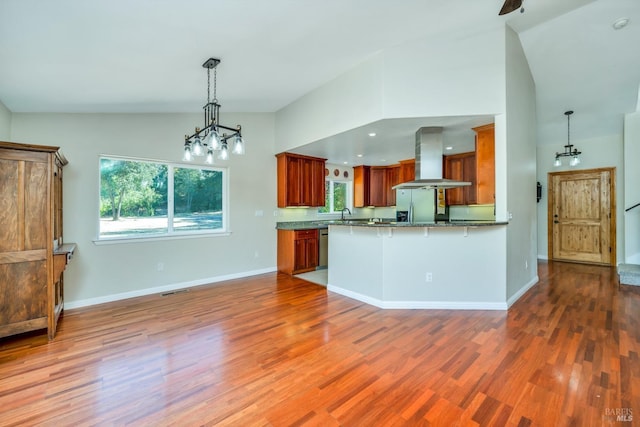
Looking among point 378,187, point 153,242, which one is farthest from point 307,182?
point 153,242

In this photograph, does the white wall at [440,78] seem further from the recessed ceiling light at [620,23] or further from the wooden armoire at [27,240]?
the wooden armoire at [27,240]

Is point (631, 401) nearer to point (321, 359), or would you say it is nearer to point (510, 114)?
point (321, 359)

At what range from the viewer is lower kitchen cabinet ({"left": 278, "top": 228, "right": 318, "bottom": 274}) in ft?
17.1

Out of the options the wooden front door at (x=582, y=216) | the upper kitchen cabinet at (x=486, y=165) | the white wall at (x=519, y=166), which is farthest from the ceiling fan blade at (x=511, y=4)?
the wooden front door at (x=582, y=216)

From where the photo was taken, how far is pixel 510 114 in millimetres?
3389

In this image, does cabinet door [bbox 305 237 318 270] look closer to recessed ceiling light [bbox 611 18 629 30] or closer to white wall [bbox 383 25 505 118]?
white wall [bbox 383 25 505 118]

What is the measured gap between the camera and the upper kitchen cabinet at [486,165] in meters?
3.61

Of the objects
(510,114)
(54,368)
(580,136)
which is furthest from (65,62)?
(580,136)

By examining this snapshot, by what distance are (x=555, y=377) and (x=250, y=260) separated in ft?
→ 14.5

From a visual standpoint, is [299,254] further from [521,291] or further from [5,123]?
[5,123]

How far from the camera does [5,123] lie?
121 inches

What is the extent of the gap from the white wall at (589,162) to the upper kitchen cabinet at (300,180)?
208 inches

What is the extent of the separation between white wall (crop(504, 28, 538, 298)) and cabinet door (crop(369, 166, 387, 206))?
10.8ft

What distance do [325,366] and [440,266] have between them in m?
1.99
